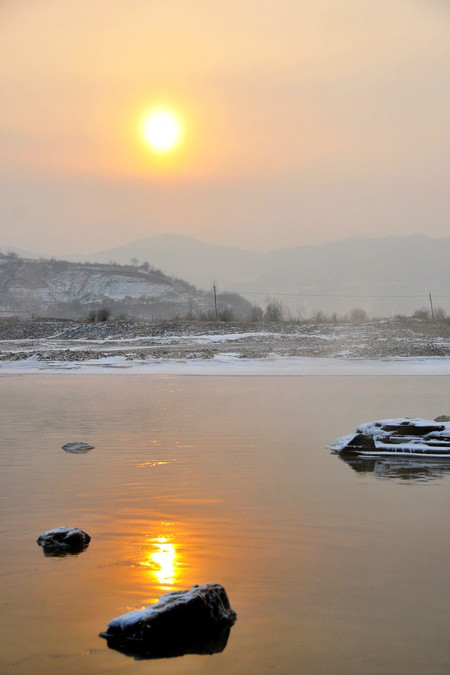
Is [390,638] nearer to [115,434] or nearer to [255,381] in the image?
[115,434]

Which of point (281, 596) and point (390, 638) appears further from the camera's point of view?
point (281, 596)

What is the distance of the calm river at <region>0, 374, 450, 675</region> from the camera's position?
456 centimetres

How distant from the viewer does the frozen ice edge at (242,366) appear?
29109 millimetres

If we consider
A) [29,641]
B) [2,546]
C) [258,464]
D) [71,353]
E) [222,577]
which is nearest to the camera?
[29,641]

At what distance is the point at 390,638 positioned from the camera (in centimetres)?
469

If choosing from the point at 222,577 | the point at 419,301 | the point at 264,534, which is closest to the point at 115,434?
the point at 264,534

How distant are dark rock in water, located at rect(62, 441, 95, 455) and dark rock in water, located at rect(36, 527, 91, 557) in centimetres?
453

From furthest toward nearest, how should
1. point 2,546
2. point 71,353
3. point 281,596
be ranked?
point 71,353, point 2,546, point 281,596

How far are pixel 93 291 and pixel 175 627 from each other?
347 feet

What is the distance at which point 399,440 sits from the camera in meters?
11.2

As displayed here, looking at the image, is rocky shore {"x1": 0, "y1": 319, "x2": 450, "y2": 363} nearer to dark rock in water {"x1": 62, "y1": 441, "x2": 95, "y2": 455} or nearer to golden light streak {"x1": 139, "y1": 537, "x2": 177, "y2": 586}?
dark rock in water {"x1": 62, "y1": 441, "x2": 95, "y2": 455}

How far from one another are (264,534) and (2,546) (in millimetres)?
1931

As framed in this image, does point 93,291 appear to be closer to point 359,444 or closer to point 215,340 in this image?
point 215,340

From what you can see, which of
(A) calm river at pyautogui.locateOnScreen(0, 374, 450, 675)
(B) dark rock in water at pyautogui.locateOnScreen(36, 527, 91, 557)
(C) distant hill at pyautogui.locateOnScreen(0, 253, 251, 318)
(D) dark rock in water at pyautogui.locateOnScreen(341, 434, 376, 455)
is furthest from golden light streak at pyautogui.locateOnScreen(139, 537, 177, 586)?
(C) distant hill at pyautogui.locateOnScreen(0, 253, 251, 318)
